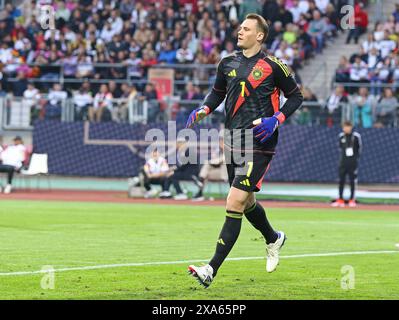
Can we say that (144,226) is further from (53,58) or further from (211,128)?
(53,58)

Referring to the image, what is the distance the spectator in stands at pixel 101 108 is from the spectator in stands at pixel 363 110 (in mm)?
7726

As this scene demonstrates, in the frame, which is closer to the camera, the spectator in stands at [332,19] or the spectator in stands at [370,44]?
the spectator in stands at [370,44]

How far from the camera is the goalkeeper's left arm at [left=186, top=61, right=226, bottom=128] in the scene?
10.5 meters

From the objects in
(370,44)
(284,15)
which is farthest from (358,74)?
(284,15)

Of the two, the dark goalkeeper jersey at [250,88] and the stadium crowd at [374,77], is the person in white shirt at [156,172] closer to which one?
the stadium crowd at [374,77]

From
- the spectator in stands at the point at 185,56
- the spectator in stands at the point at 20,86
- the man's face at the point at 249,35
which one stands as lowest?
the spectator in stands at the point at 20,86

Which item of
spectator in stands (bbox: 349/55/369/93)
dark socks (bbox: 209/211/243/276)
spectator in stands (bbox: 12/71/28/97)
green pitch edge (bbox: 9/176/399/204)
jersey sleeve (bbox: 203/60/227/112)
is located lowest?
green pitch edge (bbox: 9/176/399/204)

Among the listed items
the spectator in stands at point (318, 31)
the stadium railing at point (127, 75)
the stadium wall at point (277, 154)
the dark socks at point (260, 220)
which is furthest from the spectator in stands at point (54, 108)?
the dark socks at point (260, 220)

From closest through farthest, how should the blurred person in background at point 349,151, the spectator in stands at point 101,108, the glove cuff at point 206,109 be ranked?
the glove cuff at point 206,109, the blurred person in background at point 349,151, the spectator in stands at point 101,108

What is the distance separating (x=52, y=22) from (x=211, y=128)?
7388 millimetres

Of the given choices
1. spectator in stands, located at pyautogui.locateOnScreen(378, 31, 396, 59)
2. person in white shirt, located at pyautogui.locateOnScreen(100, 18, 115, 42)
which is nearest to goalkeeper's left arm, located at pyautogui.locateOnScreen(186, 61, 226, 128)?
spectator in stands, located at pyautogui.locateOnScreen(378, 31, 396, 59)

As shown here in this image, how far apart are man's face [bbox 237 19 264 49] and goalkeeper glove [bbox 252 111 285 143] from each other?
79 cm

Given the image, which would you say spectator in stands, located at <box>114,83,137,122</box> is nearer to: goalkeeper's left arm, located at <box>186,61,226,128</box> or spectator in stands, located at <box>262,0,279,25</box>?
spectator in stands, located at <box>262,0,279,25</box>

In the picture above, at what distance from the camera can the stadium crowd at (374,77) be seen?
3056cm
